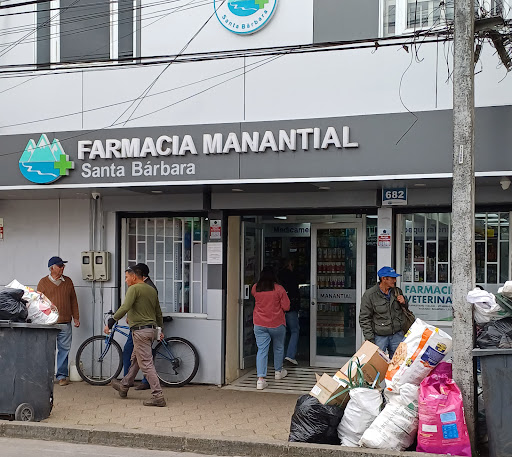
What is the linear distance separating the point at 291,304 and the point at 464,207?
4.66m

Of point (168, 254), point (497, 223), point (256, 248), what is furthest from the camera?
point (256, 248)

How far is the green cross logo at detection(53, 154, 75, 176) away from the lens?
8953 millimetres

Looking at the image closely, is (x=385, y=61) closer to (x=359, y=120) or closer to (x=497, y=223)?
(x=359, y=120)

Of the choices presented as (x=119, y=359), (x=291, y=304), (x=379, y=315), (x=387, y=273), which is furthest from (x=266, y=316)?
(x=119, y=359)

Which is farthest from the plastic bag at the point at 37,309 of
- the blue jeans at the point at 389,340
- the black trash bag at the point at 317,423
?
the blue jeans at the point at 389,340

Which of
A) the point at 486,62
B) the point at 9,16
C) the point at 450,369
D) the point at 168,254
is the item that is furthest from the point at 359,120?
the point at 9,16

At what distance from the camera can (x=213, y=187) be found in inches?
353

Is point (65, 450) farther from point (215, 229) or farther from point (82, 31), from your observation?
point (82, 31)

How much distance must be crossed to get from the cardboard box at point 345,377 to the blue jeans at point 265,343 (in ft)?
8.59

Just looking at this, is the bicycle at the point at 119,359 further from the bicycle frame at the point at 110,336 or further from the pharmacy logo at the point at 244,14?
the pharmacy logo at the point at 244,14

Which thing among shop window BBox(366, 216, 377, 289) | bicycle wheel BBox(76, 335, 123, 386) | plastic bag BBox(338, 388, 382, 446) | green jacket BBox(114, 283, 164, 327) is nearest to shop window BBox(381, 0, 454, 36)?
shop window BBox(366, 216, 377, 289)

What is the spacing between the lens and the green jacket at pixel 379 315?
8.23 m

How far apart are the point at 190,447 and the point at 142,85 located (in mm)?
4636

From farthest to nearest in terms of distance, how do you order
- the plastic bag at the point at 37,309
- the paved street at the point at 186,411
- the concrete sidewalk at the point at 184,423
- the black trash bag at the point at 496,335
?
the plastic bag at the point at 37,309 → the paved street at the point at 186,411 → the concrete sidewalk at the point at 184,423 → the black trash bag at the point at 496,335
